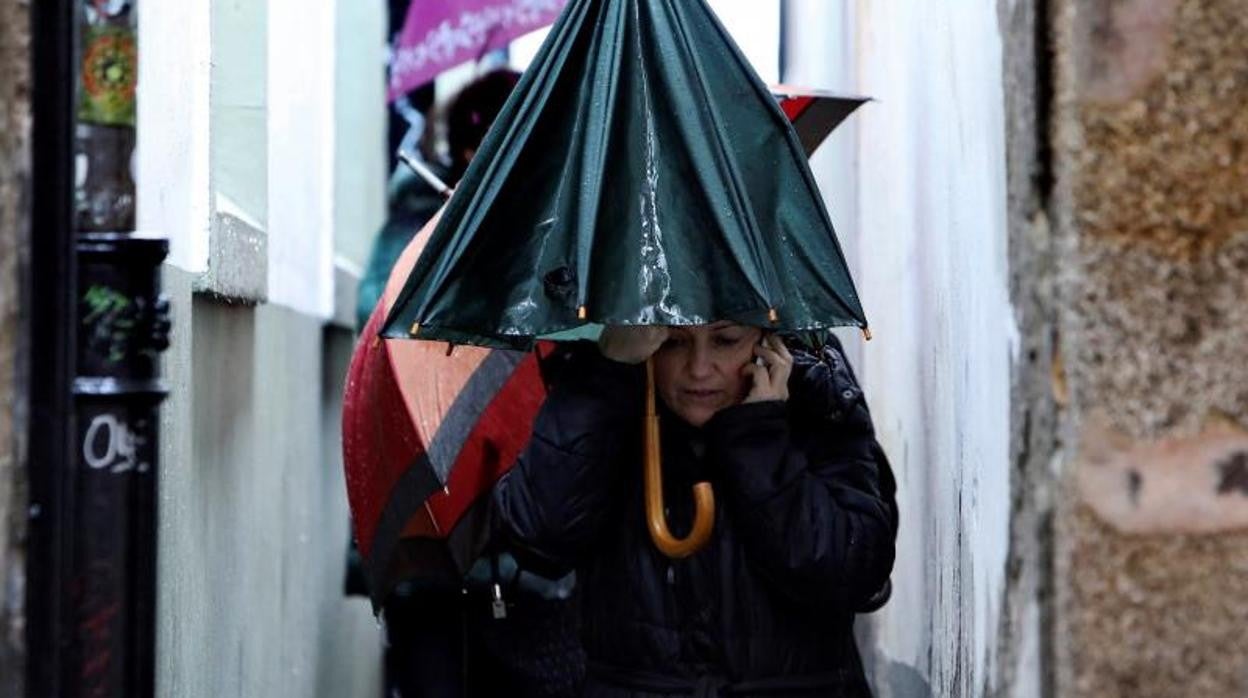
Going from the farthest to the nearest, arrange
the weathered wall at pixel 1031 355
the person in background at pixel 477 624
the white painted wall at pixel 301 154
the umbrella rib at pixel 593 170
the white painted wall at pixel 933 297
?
the white painted wall at pixel 301 154 → the person in background at pixel 477 624 → the umbrella rib at pixel 593 170 → the white painted wall at pixel 933 297 → the weathered wall at pixel 1031 355

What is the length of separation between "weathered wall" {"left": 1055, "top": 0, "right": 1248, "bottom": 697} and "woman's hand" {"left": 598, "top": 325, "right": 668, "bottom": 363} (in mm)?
1085

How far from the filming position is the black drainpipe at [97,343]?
2.52 m

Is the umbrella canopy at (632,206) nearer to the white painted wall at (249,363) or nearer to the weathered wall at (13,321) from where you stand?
the white painted wall at (249,363)

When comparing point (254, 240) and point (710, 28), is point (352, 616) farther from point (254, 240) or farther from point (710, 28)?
point (710, 28)

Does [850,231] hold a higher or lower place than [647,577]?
higher

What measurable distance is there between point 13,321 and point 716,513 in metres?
1.38

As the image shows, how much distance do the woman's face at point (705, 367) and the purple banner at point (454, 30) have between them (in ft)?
9.41

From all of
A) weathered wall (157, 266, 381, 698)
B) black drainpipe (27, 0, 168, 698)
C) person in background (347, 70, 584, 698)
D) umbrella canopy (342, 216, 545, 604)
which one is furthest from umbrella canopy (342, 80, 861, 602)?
black drainpipe (27, 0, 168, 698)

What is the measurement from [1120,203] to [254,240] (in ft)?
9.95

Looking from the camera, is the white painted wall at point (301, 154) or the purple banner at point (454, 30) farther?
the purple banner at point (454, 30)

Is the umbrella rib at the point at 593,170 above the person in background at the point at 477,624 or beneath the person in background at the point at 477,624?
above

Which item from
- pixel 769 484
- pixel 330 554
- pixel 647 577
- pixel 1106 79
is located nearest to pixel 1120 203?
pixel 1106 79

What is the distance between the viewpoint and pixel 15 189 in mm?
2436

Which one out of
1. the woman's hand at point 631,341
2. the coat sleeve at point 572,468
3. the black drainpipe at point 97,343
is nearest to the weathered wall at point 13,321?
the black drainpipe at point 97,343
